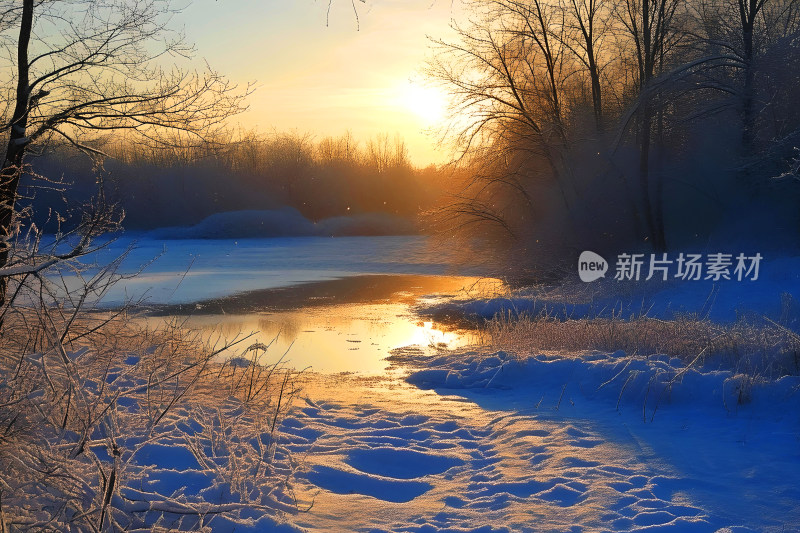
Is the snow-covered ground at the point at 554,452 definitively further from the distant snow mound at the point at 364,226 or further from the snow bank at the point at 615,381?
the distant snow mound at the point at 364,226

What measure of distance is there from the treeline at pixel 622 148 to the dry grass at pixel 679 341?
10.1m

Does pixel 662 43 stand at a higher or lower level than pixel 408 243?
higher

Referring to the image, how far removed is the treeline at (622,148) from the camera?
19.3 metres

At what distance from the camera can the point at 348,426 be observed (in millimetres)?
6590

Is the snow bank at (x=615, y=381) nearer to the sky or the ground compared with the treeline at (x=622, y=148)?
nearer to the ground

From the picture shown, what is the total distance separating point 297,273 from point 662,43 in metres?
14.8

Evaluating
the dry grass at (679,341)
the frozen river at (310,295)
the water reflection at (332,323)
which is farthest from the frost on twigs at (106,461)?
the dry grass at (679,341)

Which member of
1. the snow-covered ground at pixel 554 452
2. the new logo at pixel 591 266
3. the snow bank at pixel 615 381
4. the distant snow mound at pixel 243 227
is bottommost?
the snow-covered ground at pixel 554 452

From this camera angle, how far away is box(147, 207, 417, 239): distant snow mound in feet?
161

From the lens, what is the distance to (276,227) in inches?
2018

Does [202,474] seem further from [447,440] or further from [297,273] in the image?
[297,273]

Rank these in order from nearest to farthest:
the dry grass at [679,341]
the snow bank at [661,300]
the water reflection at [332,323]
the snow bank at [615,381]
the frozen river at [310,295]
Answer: the snow bank at [615,381] → the dry grass at [679,341] → the water reflection at [332,323] → the frozen river at [310,295] → the snow bank at [661,300]

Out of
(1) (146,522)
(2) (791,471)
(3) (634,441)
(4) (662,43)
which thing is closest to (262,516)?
(1) (146,522)

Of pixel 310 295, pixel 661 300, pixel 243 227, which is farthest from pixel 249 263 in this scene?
pixel 243 227
